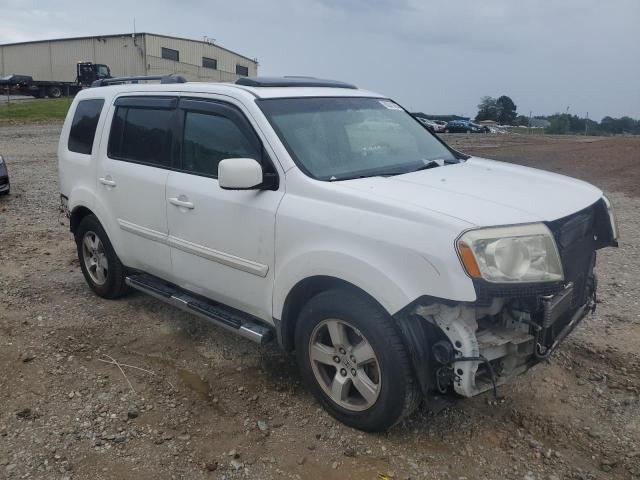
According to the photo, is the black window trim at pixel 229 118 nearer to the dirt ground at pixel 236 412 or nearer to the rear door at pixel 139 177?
the rear door at pixel 139 177

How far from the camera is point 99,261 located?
5.35m

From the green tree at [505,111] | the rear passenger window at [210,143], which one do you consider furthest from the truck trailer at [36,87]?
the green tree at [505,111]

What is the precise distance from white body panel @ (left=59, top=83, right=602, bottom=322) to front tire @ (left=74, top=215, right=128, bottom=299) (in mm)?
296

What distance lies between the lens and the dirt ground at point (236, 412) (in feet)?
10.3

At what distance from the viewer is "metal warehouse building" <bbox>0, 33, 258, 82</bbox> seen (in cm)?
4925

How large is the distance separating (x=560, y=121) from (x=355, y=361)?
5973 centimetres

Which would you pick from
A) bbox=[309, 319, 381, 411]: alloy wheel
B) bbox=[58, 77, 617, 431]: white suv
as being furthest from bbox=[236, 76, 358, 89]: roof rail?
bbox=[309, 319, 381, 411]: alloy wheel

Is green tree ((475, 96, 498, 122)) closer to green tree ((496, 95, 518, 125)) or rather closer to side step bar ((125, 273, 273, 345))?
green tree ((496, 95, 518, 125))

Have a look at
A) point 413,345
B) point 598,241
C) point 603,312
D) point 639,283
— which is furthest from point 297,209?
point 639,283

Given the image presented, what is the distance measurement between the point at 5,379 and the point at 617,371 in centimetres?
415

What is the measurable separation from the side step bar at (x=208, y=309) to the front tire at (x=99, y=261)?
284 millimetres

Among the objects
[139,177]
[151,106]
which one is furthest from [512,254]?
[151,106]

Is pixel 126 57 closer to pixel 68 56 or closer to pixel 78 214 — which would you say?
pixel 68 56

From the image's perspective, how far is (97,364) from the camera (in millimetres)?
4219
